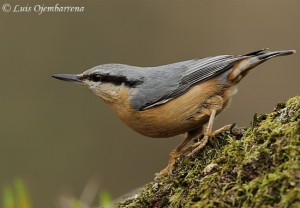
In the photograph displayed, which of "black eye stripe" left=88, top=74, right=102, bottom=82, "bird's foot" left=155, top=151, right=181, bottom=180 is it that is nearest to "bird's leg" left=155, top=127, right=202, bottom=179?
"bird's foot" left=155, top=151, right=181, bottom=180

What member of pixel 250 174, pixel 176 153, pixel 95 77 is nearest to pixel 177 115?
pixel 176 153

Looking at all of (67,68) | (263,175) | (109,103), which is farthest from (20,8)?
(263,175)

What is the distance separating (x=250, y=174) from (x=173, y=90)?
2056 mm

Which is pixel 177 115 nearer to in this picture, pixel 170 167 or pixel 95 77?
pixel 170 167

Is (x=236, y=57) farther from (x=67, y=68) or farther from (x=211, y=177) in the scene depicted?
(x=67, y=68)

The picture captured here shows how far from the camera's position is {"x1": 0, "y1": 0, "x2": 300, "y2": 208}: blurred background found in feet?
29.9

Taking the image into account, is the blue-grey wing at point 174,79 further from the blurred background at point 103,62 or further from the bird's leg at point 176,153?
the blurred background at point 103,62

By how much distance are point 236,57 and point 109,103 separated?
1148 millimetres

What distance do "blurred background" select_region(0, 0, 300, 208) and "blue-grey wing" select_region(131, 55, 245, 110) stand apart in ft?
13.2

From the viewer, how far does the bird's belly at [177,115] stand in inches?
180

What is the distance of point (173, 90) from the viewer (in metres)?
4.79

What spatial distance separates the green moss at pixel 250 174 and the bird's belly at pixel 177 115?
38.4 inches

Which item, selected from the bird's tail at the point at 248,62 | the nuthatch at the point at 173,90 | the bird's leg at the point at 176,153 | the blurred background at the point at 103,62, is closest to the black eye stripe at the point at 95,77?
the nuthatch at the point at 173,90

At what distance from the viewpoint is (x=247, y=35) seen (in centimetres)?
977
